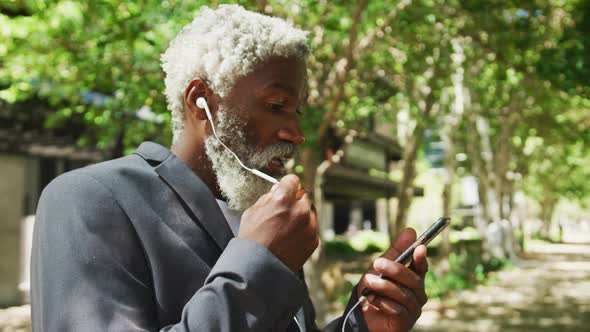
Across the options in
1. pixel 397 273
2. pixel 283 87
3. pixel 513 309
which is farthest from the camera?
pixel 513 309

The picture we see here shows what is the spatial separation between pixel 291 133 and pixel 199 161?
273mm

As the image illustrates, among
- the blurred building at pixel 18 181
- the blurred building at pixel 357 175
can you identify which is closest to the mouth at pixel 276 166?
the blurred building at pixel 357 175

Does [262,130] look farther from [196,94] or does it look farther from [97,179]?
[97,179]

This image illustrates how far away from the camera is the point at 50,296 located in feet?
4.00

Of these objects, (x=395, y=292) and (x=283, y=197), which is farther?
(x=395, y=292)

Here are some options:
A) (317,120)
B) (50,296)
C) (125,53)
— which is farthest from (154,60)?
(50,296)

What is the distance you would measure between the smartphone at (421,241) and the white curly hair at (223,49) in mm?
604

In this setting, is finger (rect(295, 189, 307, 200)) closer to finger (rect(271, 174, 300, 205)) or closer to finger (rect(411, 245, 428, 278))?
finger (rect(271, 174, 300, 205))

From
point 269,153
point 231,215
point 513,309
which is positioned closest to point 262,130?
point 269,153

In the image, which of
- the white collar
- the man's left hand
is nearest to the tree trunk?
the white collar

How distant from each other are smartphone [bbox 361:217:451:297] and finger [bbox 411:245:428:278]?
0.01 metres

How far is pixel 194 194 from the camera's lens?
57.1 inches

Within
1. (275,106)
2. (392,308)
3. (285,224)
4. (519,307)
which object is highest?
(275,106)

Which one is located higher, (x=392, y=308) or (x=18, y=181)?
(x=392, y=308)
